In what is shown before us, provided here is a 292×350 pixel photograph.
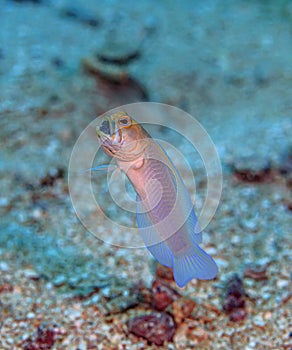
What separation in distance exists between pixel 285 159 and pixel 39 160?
2.18 m

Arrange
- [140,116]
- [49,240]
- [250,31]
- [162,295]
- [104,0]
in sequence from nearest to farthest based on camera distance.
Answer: [162,295], [49,240], [140,116], [250,31], [104,0]

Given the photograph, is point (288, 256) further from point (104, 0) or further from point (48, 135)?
point (104, 0)

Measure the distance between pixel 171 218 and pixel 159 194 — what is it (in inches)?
5.2

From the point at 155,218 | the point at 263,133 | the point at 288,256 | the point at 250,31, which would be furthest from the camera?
the point at 250,31

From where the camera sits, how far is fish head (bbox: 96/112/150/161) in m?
1.82

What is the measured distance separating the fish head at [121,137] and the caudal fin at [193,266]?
0.53 m

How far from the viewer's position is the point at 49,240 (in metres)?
3.10

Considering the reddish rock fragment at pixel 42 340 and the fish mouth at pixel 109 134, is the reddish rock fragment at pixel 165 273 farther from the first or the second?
the fish mouth at pixel 109 134

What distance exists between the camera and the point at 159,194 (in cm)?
189

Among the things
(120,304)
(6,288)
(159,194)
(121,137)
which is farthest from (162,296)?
(121,137)

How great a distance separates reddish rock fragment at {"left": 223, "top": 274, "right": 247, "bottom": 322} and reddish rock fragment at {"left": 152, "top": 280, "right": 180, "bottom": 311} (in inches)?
12.4

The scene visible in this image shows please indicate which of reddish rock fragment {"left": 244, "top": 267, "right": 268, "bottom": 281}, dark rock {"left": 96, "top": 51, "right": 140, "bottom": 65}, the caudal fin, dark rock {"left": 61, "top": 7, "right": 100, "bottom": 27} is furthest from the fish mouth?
dark rock {"left": 61, "top": 7, "right": 100, "bottom": 27}

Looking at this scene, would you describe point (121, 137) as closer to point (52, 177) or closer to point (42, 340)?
point (42, 340)

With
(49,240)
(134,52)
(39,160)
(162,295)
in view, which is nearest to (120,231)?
(49,240)
